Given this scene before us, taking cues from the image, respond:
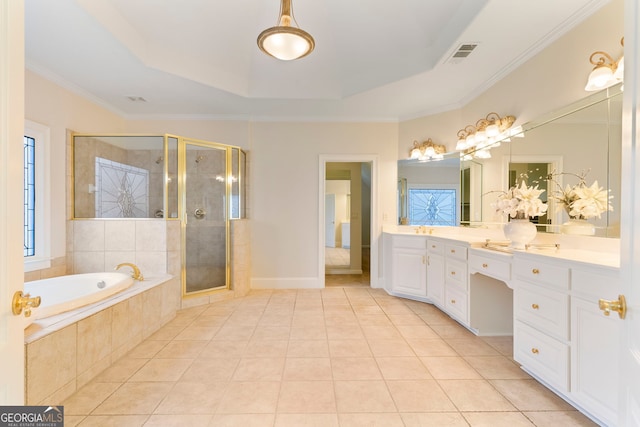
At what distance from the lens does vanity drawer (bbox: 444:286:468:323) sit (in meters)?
2.76

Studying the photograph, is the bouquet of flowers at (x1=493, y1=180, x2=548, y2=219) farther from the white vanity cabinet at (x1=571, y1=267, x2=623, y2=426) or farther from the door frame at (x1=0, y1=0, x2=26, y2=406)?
the door frame at (x1=0, y1=0, x2=26, y2=406)

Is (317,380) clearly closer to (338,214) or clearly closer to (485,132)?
(485,132)

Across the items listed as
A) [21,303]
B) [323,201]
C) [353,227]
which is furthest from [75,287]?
[353,227]

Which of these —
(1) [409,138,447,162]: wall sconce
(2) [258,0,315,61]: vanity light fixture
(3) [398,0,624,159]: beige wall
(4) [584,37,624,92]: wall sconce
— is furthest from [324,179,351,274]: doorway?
(4) [584,37,624,92]: wall sconce

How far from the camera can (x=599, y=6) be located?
6.49ft

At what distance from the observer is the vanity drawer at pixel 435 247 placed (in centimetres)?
320

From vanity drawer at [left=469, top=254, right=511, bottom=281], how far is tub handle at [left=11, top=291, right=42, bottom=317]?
8.58ft

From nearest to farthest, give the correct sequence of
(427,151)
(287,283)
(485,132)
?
(485,132) → (427,151) → (287,283)

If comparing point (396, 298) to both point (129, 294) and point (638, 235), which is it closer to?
point (129, 294)

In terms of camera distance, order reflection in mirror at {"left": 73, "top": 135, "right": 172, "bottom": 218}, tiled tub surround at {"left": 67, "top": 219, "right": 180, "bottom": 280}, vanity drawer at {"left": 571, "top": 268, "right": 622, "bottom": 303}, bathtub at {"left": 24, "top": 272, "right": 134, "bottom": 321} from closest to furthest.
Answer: vanity drawer at {"left": 571, "top": 268, "right": 622, "bottom": 303}, bathtub at {"left": 24, "top": 272, "right": 134, "bottom": 321}, tiled tub surround at {"left": 67, "top": 219, "right": 180, "bottom": 280}, reflection in mirror at {"left": 73, "top": 135, "right": 172, "bottom": 218}

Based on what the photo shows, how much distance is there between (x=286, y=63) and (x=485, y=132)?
2.39 m

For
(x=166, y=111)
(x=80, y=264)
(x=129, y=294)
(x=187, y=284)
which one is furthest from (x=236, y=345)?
(x=166, y=111)

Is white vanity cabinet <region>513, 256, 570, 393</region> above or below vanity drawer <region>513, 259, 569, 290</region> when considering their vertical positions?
below

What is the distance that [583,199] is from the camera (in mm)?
2059
